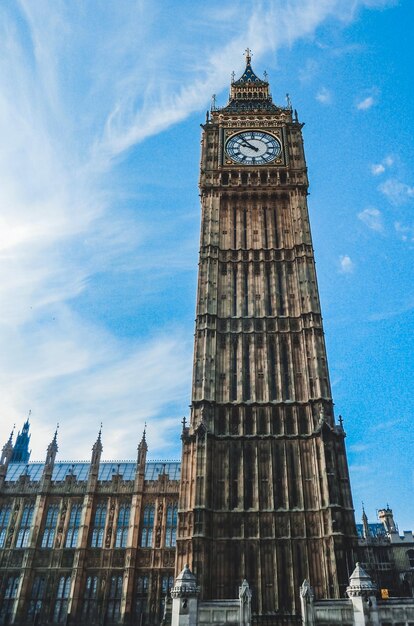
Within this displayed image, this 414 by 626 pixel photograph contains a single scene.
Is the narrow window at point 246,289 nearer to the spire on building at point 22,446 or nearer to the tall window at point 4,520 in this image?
the tall window at point 4,520

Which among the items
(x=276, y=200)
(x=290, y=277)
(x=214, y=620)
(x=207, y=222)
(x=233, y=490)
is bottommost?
(x=214, y=620)

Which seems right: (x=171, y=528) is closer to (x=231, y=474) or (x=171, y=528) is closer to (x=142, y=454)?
(x=142, y=454)

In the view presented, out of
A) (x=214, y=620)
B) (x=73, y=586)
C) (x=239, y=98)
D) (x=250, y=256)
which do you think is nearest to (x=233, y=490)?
(x=214, y=620)

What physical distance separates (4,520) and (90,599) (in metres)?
10.9

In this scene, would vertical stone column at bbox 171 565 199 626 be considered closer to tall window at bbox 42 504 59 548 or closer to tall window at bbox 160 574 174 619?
tall window at bbox 160 574 174 619

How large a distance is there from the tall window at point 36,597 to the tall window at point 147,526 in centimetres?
868

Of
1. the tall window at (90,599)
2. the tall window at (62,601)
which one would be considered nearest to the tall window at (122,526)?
the tall window at (90,599)

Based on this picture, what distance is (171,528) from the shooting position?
143ft

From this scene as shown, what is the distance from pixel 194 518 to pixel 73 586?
52.6 feet

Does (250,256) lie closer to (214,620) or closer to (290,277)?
(290,277)

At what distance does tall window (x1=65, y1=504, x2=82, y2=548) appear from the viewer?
143 ft

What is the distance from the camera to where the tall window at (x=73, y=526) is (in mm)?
43500

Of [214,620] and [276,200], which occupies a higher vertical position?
[276,200]

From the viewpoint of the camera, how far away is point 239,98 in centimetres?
6266
